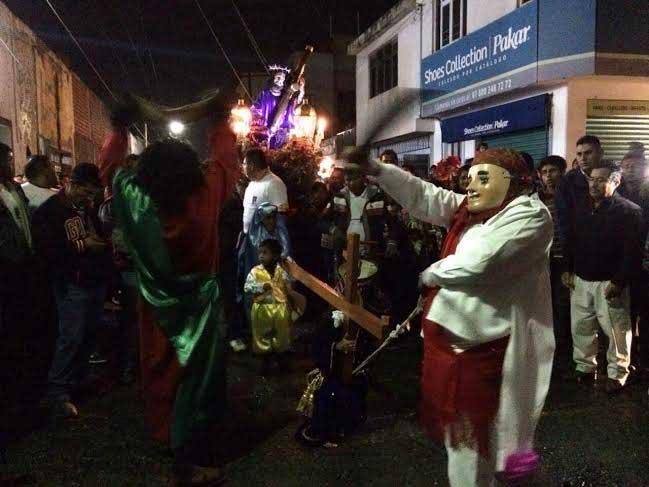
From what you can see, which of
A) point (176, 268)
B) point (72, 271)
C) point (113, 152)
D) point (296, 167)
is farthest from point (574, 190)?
point (296, 167)

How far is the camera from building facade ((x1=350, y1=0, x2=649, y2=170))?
9648 millimetres

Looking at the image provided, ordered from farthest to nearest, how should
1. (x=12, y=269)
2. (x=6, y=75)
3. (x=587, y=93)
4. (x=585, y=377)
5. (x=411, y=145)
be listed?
(x=411, y=145), (x=6, y=75), (x=587, y=93), (x=585, y=377), (x=12, y=269)

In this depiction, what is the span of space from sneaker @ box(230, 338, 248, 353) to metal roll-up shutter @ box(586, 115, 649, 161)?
297 inches

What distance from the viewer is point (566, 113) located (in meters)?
10.4

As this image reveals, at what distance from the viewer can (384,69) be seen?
19.4m

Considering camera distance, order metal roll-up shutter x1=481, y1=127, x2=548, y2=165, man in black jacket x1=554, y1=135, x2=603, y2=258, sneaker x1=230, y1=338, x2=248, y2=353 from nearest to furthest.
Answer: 1. man in black jacket x1=554, y1=135, x2=603, y2=258
2. sneaker x1=230, y1=338, x2=248, y2=353
3. metal roll-up shutter x1=481, y1=127, x2=548, y2=165

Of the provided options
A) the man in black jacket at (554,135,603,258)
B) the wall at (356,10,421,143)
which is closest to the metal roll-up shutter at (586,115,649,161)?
the wall at (356,10,421,143)

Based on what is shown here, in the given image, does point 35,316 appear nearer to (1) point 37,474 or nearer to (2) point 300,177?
(1) point 37,474

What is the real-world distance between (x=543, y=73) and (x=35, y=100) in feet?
45.6

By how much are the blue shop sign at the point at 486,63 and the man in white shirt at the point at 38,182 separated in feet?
28.3

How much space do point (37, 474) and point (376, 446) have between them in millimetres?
2135

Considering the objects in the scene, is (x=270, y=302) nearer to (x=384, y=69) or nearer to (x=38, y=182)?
(x=38, y=182)

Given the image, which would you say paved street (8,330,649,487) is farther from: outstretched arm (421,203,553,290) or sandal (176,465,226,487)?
outstretched arm (421,203,553,290)

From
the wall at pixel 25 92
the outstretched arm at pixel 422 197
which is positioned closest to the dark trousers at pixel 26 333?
the outstretched arm at pixel 422 197
